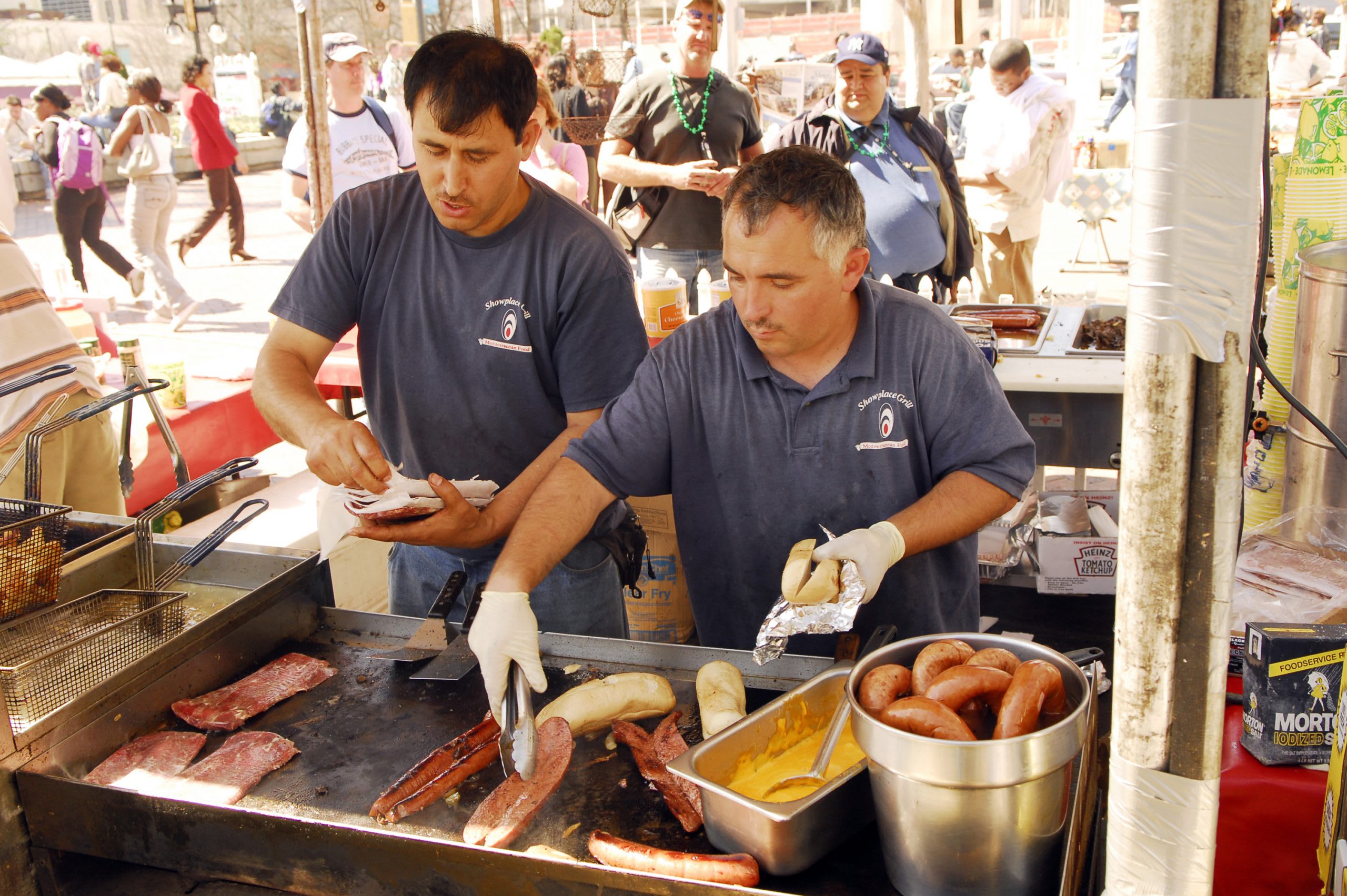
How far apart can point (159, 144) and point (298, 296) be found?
329 inches

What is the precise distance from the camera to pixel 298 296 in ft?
8.68

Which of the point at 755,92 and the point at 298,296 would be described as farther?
the point at 755,92

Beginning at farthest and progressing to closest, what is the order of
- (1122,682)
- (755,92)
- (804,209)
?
(755,92) < (804,209) < (1122,682)

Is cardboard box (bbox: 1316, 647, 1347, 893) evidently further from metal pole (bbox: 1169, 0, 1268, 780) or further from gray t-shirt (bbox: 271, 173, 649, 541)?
gray t-shirt (bbox: 271, 173, 649, 541)

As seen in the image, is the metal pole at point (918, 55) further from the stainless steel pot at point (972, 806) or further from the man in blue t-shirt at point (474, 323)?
the stainless steel pot at point (972, 806)

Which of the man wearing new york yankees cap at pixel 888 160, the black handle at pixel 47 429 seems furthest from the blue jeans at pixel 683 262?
the black handle at pixel 47 429

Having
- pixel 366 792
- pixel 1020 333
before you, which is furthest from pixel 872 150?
pixel 366 792

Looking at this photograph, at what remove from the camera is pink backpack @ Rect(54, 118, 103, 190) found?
976 cm

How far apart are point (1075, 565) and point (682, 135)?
306 centimetres

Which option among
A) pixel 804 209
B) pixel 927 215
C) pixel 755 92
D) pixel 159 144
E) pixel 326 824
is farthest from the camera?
pixel 755 92

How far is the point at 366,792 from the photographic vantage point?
5.99 ft

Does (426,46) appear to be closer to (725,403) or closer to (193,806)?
(725,403)

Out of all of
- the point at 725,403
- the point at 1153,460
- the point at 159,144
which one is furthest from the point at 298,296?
the point at 159,144

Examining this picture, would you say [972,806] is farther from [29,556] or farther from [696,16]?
[696,16]
